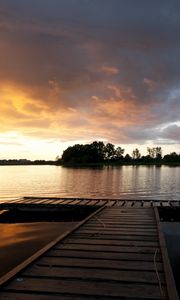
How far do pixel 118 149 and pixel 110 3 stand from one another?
172 m

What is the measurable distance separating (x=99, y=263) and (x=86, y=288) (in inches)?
49.9

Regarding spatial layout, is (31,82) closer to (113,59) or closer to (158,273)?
(113,59)

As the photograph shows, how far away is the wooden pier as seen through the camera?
15.9 ft

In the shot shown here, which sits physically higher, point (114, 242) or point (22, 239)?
point (114, 242)

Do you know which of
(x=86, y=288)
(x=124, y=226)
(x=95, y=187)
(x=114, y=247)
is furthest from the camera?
(x=95, y=187)

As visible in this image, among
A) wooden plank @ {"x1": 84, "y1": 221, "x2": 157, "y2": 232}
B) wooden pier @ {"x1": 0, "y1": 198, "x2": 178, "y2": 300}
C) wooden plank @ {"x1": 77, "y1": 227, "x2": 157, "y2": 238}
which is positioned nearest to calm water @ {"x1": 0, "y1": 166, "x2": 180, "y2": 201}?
wooden plank @ {"x1": 84, "y1": 221, "x2": 157, "y2": 232}

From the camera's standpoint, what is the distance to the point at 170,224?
1588cm

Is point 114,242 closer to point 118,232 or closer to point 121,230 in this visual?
point 118,232

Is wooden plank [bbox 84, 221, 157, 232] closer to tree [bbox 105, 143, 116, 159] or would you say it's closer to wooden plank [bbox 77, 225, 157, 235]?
wooden plank [bbox 77, 225, 157, 235]

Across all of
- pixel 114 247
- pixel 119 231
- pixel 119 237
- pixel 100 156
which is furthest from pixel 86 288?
pixel 100 156

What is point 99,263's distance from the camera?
629cm

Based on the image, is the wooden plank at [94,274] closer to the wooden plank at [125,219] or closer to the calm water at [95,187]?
the wooden plank at [125,219]

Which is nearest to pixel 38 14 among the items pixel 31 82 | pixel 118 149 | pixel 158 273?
pixel 31 82

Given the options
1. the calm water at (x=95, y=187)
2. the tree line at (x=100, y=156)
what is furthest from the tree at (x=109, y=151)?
the calm water at (x=95, y=187)
